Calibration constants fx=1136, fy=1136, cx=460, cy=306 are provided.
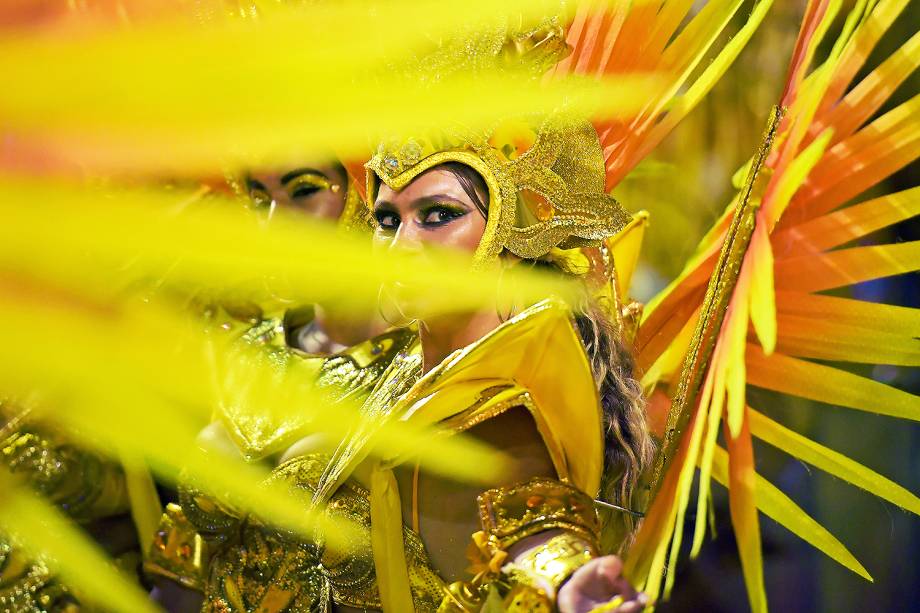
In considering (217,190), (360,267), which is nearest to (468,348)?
(360,267)

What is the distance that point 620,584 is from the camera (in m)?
1.04

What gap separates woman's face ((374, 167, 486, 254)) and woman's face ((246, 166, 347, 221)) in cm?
51

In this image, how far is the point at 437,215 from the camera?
1243 millimetres

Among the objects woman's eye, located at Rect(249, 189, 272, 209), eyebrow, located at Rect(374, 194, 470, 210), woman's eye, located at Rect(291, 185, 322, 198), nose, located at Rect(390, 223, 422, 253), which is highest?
eyebrow, located at Rect(374, 194, 470, 210)

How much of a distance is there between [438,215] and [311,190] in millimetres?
561

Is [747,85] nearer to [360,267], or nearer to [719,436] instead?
[719,436]

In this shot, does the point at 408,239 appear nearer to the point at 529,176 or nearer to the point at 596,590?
the point at 529,176

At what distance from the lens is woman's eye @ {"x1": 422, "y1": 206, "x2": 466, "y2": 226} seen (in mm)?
1237

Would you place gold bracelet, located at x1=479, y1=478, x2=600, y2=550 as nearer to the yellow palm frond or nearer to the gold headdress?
the yellow palm frond

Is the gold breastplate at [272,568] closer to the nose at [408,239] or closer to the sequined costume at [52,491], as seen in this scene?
the sequined costume at [52,491]

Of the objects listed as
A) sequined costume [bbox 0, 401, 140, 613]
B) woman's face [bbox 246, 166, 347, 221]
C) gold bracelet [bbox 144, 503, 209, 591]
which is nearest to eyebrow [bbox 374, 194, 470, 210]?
woman's face [bbox 246, 166, 347, 221]

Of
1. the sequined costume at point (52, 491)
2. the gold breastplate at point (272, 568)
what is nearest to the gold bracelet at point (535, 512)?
the gold breastplate at point (272, 568)

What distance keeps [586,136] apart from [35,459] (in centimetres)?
115

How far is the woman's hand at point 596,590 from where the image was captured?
1025 millimetres
